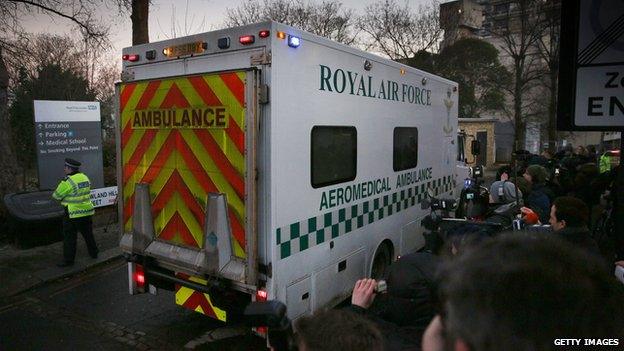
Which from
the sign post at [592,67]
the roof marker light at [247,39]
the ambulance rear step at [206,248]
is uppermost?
the roof marker light at [247,39]

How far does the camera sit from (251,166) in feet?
11.3

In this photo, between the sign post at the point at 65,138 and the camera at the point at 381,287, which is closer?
the camera at the point at 381,287

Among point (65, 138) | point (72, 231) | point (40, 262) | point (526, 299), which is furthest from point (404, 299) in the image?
point (65, 138)

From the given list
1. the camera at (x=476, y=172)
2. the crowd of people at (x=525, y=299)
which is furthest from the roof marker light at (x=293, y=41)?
the camera at (x=476, y=172)

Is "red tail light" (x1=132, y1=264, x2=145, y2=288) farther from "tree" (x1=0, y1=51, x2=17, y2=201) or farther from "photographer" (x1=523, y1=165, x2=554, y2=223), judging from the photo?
"tree" (x1=0, y1=51, x2=17, y2=201)

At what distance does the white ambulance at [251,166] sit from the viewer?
137 inches

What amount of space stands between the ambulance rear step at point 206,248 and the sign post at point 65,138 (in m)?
6.17

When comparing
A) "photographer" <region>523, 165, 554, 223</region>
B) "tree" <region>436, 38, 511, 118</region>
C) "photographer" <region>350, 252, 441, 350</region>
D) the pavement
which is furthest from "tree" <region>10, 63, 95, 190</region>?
"tree" <region>436, 38, 511, 118</region>

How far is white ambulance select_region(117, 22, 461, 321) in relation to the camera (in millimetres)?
3480

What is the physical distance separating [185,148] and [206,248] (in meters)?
0.91

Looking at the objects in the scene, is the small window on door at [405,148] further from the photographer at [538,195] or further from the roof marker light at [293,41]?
the roof marker light at [293,41]

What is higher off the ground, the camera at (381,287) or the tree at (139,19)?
the tree at (139,19)

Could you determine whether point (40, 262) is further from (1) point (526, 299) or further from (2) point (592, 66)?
(1) point (526, 299)

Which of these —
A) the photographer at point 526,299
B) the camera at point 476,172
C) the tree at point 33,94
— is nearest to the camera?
the photographer at point 526,299
